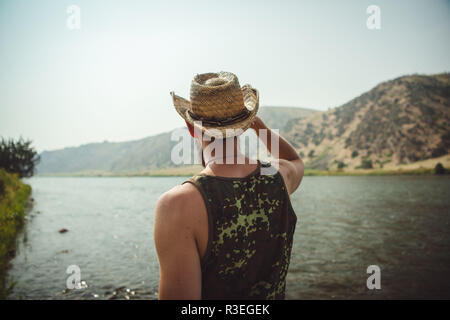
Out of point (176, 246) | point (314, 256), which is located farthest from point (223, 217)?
point (314, 256)

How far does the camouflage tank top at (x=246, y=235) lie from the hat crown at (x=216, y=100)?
48 centimetres

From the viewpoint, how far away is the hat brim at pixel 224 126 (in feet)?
6.82

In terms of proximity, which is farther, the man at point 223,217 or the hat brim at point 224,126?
the hat brim at point 224,126

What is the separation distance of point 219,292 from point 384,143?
387ft

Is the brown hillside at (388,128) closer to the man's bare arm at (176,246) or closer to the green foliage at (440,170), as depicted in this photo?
the green foliage at (440,170)

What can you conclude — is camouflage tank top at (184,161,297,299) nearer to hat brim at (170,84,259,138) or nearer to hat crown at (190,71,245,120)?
hat brim at (170,84,259,138)

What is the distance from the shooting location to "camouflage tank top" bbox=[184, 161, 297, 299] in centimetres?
194

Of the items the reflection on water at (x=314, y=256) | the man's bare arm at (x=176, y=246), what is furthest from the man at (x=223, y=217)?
the reflection on water at (x=314, y=256)

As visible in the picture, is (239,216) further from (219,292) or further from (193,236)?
(219,292)

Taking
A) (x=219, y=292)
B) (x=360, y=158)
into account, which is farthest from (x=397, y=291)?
(x=360, y=158)

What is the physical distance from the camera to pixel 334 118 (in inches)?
6058

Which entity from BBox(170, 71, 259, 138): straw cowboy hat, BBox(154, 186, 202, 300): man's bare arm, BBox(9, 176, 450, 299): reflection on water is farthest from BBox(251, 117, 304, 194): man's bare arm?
BBox(9, 176, 450, 299): reflection on water

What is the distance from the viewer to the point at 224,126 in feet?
6.85
